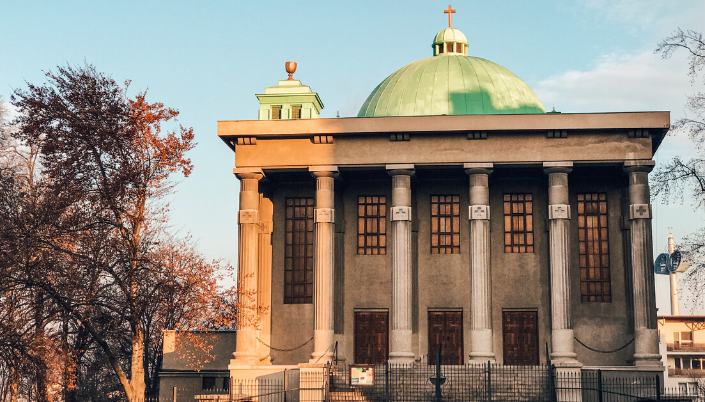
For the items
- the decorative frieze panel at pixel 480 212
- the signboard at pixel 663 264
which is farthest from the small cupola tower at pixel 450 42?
the signboard at pixel 663 264

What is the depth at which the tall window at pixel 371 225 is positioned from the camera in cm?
3469

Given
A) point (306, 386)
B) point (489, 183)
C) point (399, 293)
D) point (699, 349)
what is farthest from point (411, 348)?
point (699, 349)

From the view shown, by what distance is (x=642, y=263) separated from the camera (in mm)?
30766

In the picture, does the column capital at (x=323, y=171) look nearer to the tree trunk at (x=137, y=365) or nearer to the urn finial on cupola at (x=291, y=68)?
the urn finial on cupola at (x=291, y=68)

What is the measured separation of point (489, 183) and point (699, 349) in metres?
69.3

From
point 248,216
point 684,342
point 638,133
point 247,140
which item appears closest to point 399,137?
point 247,140

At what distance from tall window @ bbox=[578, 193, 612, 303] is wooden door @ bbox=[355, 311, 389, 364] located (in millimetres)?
7838

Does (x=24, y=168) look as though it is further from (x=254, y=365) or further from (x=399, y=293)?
(x=399, y=293)

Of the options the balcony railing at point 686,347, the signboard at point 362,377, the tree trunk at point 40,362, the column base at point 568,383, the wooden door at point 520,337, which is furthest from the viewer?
the balcony railing at point 686,347

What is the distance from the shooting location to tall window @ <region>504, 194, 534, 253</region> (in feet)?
112

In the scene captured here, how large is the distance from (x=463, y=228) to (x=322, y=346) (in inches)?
298

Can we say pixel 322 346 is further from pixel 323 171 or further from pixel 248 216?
pixel 323 171

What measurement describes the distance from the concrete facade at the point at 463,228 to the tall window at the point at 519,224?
0.25m

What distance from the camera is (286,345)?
3438 cm
